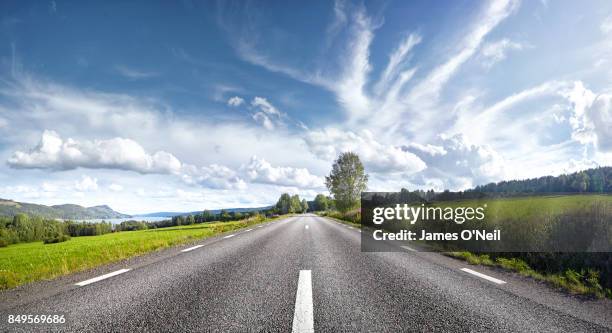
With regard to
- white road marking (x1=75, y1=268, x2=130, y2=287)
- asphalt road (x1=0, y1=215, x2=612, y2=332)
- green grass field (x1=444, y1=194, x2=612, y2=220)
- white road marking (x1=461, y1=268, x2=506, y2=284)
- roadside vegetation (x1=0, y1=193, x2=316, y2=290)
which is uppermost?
green grass field (x1=444, y1=194, x2=612, y2=220)

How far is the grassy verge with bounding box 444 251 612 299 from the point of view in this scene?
14.0ft

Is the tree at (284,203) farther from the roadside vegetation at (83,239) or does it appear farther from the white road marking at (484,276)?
the white road marking at (484,276)

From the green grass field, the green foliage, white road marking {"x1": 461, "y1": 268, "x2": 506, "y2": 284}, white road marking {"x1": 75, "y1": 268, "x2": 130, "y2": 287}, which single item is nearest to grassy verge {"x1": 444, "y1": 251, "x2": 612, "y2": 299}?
white road marking {"x1": 461, "y1": 268, "x2": 506, "y2": 284}

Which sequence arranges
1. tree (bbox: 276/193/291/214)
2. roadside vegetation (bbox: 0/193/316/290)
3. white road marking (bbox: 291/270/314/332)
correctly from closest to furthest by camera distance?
white road marking (bbox: 291/270/314/332)
roadside vegetation (bbox: 0/193/316/290)
tree (bbox: 276/193/291/214)

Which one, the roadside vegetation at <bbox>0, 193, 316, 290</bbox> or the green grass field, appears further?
the green grass field

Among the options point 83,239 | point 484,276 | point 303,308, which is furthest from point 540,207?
point 83,239

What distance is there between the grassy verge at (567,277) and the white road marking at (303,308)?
4.18 m

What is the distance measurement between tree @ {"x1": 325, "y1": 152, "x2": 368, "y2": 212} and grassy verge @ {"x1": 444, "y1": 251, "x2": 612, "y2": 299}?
3523 centimetres

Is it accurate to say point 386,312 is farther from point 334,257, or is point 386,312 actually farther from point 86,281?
point 86,281

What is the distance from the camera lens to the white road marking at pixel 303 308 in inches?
109

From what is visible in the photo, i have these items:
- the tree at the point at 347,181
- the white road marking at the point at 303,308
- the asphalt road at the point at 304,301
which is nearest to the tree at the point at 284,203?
the tree at the point at 347,181

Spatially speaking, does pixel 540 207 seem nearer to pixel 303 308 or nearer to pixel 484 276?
pixel 484 276

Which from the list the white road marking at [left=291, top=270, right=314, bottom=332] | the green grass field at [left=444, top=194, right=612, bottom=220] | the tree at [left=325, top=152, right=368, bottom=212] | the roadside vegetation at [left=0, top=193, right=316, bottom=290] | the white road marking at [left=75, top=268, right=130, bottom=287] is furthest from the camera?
the tree at [left=325, top=152, right=368, bottom=212]

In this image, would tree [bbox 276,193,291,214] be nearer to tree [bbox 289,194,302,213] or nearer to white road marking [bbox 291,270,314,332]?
tree [bbox 289,194,302,213]
